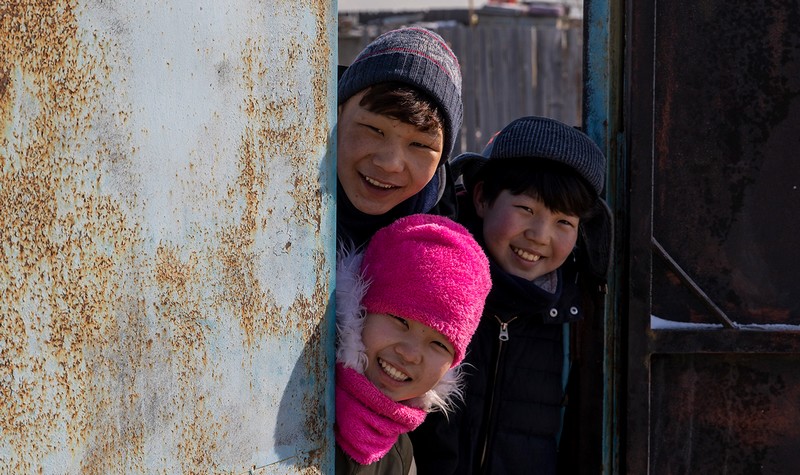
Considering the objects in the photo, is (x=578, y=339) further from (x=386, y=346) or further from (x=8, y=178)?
(x=8, y=178)

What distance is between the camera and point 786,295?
217 centimetres

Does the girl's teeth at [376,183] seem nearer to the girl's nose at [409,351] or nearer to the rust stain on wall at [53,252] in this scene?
the girl's nose at [409,351]

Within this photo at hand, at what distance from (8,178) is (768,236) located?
1903mm

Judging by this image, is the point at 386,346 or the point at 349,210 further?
the point at 349,210

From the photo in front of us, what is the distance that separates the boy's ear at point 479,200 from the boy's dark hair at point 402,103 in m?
0.46

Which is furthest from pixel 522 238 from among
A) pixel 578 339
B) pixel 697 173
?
pixel 697 173

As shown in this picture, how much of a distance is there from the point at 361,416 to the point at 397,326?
0.21 metres

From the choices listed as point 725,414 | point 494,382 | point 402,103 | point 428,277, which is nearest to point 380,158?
point 402,103

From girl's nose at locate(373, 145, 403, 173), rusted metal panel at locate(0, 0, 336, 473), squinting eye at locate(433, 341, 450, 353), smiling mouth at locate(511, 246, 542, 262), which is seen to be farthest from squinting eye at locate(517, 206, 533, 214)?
rusted metal panel at locate(0, 0, 336, 473)

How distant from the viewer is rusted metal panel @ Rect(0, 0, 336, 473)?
913 millimetres

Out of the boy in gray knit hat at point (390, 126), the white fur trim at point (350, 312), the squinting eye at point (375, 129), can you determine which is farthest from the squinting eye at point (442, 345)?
the squinting eye at point (375, 129)

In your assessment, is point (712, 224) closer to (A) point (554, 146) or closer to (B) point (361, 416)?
(A) point (554, 146)

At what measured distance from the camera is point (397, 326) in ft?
5.50

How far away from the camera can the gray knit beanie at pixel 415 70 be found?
1.91 meters
